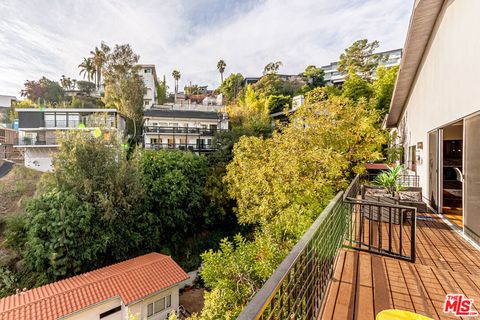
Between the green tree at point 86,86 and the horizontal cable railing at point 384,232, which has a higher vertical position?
the green tree at point 86,86

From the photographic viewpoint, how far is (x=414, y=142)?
847 cm

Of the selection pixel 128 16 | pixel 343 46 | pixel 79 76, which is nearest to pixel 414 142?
pixel 128 16

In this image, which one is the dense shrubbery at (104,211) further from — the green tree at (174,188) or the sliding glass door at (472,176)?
the sliding glass door at (472,176)

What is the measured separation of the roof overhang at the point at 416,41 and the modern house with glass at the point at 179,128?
1402 centimetres

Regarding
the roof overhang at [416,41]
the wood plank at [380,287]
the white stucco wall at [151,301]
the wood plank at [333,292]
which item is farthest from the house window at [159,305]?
the roof overhang at [416,41]

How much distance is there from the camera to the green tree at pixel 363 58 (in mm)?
28234

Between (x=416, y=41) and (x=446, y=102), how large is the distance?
276 cm

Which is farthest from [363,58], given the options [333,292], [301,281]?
[301,281]

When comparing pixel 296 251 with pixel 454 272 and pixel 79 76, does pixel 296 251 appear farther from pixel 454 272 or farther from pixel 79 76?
pixel 79 76

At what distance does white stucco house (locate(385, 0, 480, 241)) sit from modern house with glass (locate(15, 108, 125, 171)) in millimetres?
19017

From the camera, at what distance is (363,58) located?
29438mm

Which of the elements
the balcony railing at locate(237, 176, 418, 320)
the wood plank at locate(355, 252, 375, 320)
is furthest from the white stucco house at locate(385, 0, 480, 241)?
the wood plank at locate(355, 252, 375, 320)

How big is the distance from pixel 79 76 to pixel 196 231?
121ft

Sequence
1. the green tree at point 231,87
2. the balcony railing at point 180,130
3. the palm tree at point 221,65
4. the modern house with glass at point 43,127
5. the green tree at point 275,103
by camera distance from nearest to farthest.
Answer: the modern house with glass at point 43,127, the balcony railing at point 180,130, the green tree at point 275,103, the green tree at point 231,87, the palm tree at point 221,65
